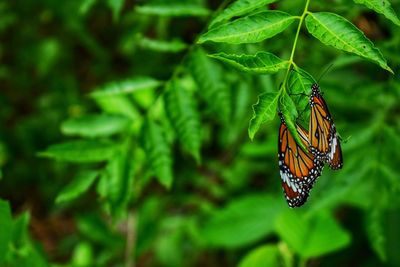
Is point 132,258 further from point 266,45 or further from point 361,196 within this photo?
point 266,45

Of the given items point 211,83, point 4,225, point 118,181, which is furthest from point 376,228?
point 4,225

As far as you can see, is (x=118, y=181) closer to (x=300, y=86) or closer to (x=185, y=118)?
(x=185, y=118)

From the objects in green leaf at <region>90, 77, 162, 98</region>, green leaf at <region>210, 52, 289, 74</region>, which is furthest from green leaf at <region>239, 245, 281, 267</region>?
green leaf at <region>210, 52, 289, 74</region>

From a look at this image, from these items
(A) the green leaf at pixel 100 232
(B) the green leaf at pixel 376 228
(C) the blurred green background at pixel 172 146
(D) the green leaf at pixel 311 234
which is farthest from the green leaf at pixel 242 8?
(A) the green leaf at pixel 100 232

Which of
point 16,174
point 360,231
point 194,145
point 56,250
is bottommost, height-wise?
point 56,250

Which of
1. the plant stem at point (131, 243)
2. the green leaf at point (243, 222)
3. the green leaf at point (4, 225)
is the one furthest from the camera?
the green leaf at point (243, 222)

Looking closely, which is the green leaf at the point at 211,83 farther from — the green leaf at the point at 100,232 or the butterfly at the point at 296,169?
the green leaf at the point at 100,232

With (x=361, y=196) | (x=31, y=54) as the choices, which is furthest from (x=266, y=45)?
(x=31, y=54)

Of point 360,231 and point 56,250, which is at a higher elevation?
point 360,231
